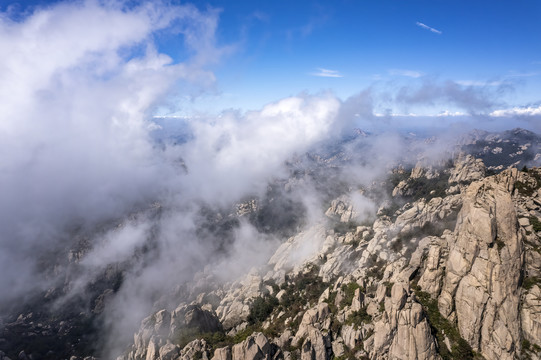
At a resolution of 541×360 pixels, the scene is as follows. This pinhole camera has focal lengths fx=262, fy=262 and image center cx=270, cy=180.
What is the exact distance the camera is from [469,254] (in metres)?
59.6

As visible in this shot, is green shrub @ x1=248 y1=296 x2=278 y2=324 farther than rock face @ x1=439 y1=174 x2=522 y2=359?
Yes

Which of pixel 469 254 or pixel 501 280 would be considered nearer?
pixel 501 280

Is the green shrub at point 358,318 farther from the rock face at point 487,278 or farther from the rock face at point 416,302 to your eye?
the rock face at point 487,278

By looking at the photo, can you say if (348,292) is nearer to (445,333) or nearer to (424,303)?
(424,303)

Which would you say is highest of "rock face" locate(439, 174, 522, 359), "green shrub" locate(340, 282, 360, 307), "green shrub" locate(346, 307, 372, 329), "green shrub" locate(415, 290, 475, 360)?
"rock face" locate(439, 174, 522, 359)

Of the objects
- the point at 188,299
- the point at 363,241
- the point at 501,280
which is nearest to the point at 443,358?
the point at 501,280

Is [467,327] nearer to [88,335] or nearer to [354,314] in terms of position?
[354,314]

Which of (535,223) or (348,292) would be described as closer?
(535,223)

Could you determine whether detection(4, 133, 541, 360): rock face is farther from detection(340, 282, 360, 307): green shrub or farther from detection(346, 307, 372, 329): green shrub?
detection(340, 282, 360, 307): green shrub

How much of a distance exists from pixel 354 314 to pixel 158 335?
69.4 m

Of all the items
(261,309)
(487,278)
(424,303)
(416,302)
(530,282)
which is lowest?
(261,309)

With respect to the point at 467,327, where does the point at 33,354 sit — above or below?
below

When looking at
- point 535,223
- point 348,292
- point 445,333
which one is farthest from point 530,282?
point 348,292

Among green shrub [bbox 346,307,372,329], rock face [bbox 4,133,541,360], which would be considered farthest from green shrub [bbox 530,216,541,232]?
green shrub [bbox 346,307,372,329]
